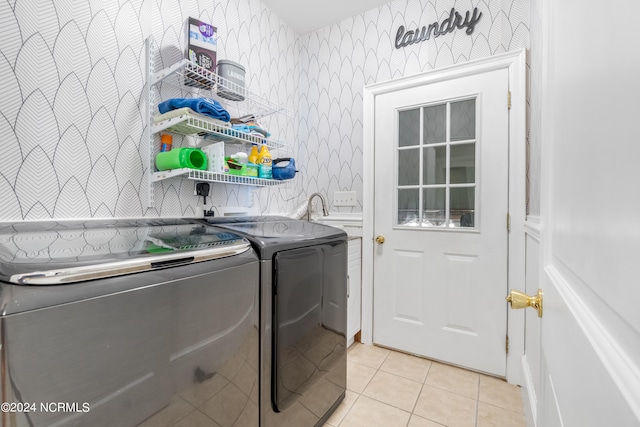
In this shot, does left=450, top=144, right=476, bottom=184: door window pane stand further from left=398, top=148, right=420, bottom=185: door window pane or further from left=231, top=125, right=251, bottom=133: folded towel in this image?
left=231, top=125, right=251, bottom=133: folded towel

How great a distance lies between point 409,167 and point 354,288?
109 centimetres

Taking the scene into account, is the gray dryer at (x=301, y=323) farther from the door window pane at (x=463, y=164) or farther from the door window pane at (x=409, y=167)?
the door window pane at (x=463, y=164)

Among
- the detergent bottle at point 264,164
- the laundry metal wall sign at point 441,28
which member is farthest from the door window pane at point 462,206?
the detergent bottle at point 264,164

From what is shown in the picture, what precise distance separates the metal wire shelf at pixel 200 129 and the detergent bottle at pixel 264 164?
101mm

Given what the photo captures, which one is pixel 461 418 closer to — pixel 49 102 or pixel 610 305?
pixel 610 305

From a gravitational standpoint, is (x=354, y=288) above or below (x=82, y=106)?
below

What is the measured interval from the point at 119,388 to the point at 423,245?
6.59 feet

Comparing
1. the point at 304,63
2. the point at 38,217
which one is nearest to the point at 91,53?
the point at 38,217

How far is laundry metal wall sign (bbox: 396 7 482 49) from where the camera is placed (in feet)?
6.83

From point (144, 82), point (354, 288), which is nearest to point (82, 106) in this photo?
point (144, 82)

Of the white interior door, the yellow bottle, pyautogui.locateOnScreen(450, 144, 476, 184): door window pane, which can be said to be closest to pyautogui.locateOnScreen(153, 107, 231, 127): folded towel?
the yellow bottle

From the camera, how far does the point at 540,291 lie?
27.1 inches

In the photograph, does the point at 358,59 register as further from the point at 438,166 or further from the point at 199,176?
the point at 199,176

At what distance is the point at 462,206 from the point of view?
2127 mm
